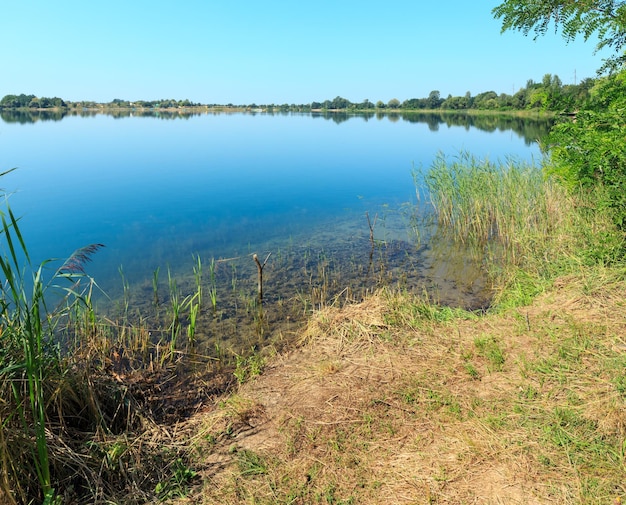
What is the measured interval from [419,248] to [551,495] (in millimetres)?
8893

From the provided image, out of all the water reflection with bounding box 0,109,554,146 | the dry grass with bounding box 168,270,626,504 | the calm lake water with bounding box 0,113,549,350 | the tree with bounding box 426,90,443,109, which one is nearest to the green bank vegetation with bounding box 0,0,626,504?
the dry grass with bounding box 168,270,626,504

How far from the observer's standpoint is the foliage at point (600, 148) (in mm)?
5426

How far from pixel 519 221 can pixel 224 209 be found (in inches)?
396

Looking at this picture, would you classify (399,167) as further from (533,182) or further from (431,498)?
(431,498)

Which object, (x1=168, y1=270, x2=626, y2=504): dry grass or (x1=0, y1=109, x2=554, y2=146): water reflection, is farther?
(x1=0, y1=109, x2=554, y2=146): water reflection

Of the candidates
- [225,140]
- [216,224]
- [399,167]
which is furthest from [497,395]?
[225,140]

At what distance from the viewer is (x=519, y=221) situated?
34.6 feet

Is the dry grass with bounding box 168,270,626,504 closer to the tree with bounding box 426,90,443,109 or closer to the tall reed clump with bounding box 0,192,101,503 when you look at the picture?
the tall reed clump with bounding box 0,192,101,503

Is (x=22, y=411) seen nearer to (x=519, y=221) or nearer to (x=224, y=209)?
(x=519, y=221)

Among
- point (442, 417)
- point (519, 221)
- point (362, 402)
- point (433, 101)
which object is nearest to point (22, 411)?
point (362, 402)

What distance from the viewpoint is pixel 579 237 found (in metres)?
6.88

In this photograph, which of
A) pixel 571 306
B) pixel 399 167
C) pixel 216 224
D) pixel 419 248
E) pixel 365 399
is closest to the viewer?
pixel 365 399

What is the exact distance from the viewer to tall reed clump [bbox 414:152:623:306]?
21.6ft

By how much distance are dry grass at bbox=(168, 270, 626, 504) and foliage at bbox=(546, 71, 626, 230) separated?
1321 millimetres
